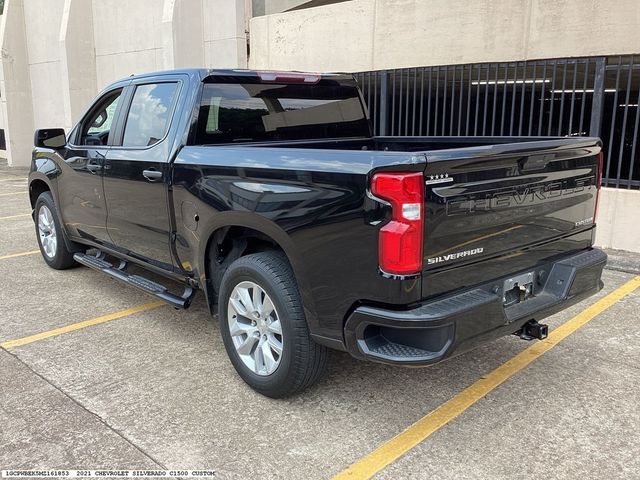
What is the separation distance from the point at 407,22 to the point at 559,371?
6.82 meters

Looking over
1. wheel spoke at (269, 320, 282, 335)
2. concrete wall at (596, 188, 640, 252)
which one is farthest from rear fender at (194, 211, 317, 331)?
concrete wall at (596, 188, 640, 252)

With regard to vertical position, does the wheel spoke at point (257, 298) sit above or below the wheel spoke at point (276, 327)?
above

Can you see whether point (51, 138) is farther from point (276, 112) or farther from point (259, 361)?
point (259, 361)

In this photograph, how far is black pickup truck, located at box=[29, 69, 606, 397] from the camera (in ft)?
8.97

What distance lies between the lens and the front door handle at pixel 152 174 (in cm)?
409

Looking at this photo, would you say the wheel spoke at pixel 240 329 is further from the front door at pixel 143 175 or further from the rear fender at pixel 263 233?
the front door at pixel 143 175

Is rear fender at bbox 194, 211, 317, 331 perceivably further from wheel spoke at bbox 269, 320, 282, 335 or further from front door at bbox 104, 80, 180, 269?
front door at bbox 104, 80, 180, 269

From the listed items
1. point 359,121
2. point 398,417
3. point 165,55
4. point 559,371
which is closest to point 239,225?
point 398,417

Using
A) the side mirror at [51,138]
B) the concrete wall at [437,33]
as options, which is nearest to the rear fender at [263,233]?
the side mirror at [51,138]

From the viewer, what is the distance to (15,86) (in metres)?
18.8

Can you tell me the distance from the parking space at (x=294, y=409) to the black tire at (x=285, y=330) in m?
0.16

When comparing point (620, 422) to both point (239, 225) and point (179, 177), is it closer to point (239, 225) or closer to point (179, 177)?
point (239, 225)

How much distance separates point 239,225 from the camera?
347 cm

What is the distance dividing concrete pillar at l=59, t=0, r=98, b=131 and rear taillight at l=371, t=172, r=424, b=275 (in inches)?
620
